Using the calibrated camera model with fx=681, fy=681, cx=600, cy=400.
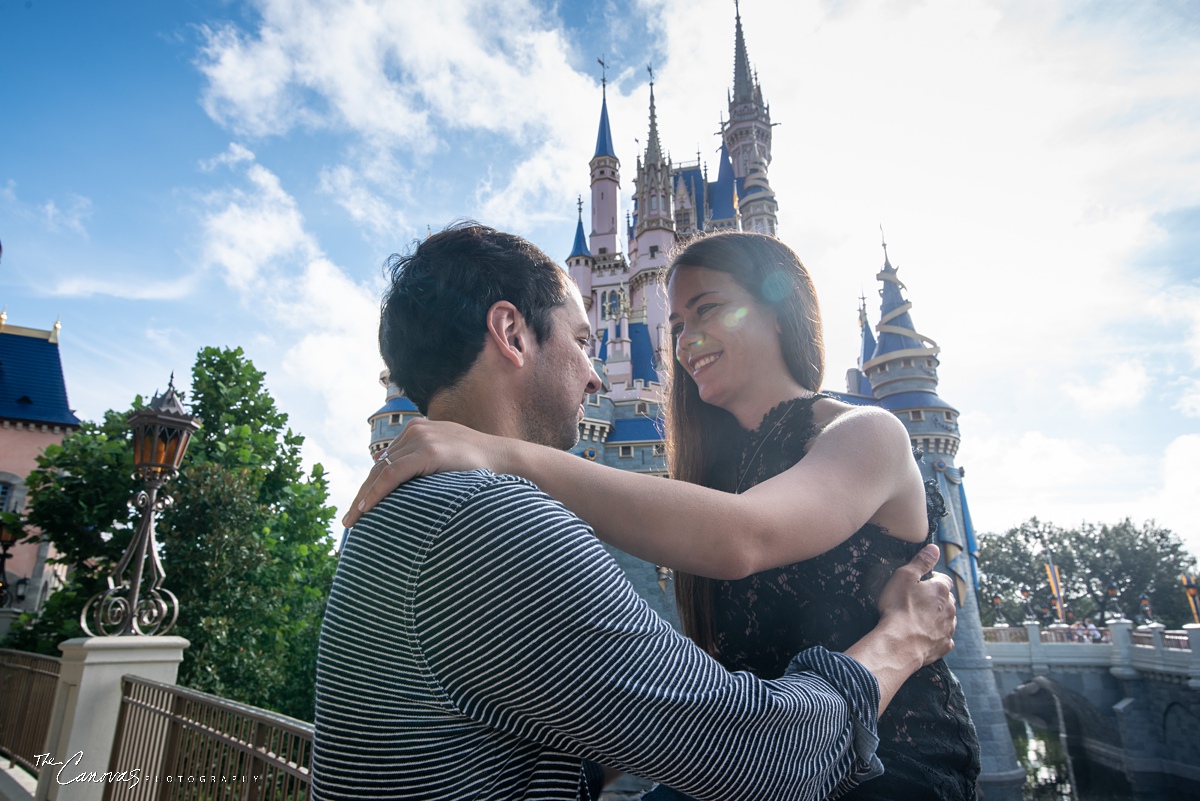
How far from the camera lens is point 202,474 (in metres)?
12.5

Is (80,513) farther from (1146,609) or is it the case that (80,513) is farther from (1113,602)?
(1113,602)

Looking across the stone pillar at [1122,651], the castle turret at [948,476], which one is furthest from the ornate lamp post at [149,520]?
the stone pillar at [1122,651]

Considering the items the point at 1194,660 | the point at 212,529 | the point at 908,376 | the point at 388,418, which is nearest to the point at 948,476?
the point at 908,376

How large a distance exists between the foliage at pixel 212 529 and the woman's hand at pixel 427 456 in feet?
41.7

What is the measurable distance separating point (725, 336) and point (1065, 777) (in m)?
36.7

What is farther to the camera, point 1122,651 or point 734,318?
point 1122,651

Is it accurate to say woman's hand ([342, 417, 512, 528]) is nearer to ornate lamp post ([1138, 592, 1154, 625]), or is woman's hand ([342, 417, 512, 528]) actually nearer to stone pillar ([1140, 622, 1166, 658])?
stone pillar ([1140, 622, 1166, 658])

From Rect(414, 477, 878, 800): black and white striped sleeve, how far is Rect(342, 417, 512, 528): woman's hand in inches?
5.5

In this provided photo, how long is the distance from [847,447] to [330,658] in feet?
3.99

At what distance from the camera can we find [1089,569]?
45.7 meters

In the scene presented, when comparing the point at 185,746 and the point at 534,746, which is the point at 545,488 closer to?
the point at 534,746

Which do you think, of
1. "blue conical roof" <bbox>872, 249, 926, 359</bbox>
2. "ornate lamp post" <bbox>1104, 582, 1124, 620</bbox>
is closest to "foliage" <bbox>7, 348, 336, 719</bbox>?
"blue conical roof" <bbox>872, 249, 926, 359</bbox>

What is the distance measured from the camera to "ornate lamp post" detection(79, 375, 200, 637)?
6.70 m

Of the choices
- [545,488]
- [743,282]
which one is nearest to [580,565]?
[545,488]
